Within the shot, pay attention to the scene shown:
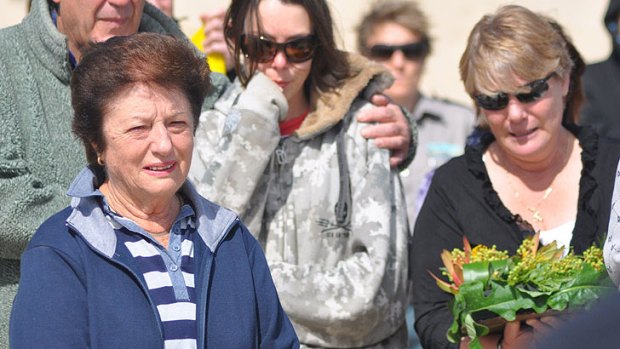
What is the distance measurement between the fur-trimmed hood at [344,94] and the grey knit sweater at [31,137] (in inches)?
36.3

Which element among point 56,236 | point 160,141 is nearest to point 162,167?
point 160,141

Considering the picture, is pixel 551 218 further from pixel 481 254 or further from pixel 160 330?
pixel 160 330

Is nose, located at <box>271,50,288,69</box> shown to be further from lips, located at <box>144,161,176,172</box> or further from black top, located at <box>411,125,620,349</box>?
lips, located at <box>144,161,176,172</box>

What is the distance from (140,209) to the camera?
3.17 meters

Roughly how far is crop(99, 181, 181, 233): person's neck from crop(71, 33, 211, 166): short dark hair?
0.45 ft

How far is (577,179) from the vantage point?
4.31 metres

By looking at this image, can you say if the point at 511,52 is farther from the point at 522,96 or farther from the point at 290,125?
the point at 290,125

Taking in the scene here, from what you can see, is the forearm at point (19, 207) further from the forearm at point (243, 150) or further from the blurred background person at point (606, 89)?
the blurred background person at point (606, 89)

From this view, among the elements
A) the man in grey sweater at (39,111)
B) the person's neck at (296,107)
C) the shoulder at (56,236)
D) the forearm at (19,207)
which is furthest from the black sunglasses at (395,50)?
the shoulder at (56,236)

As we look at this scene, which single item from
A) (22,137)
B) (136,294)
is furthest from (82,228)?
(22,137)

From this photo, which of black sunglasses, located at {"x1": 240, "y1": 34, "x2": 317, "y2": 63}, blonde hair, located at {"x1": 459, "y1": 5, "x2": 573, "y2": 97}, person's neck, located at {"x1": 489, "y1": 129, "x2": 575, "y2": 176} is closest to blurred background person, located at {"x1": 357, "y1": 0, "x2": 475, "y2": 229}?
person's neck, located at {"x1": 489, "y1": 129, "x2": 575, "y2": 176}

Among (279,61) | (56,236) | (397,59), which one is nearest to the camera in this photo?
(56,236)

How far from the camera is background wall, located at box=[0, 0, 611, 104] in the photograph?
13.2m

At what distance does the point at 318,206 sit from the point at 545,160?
3.04ft
